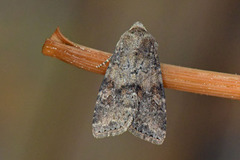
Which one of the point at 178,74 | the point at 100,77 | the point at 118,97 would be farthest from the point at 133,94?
the point at 100,77

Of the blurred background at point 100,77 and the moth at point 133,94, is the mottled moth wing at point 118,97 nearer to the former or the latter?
the moth at point 133,94

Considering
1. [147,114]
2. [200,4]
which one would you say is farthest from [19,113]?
[200,4]

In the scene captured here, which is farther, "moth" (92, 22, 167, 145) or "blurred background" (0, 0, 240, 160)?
"blurred background" (0, 0, 240, 160)

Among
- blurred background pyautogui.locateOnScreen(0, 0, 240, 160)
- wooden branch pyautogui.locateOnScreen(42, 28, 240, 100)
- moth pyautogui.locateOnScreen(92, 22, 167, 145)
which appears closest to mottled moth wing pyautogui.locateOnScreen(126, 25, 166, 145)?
moth pyautogui.locateOnScreen(92, 22, 167, 145)

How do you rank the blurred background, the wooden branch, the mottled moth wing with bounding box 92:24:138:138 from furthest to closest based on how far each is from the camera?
1. the blurred background
2. the mottled moth wing with bounding box 92:24:138:138
3. the wooden branch

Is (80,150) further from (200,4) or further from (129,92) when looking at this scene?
(200,4)

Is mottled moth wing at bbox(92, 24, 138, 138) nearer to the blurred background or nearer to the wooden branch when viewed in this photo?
the wooden branch

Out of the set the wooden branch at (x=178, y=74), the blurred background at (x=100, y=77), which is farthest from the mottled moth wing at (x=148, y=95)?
the blurred background at (x=100, y=77)
